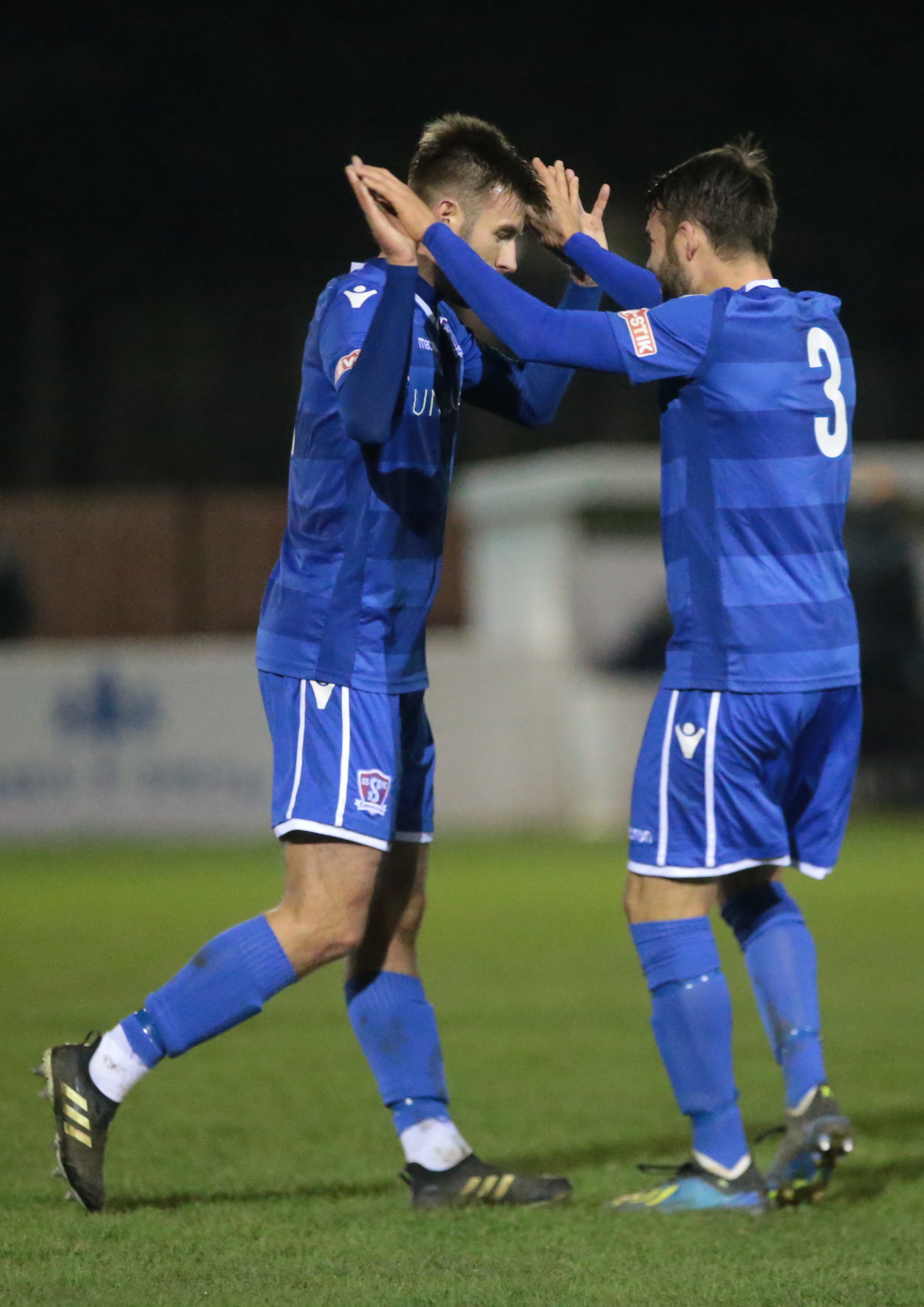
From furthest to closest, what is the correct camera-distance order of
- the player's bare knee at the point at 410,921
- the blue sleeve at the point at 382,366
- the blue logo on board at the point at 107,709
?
the blue logo on board at the point at 107,709 < the player's bare knee at the point at 410,921 < the blue sleeve at the point at 382,366

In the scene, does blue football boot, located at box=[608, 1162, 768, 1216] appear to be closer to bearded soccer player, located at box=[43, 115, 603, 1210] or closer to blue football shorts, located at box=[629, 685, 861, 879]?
bearded soccer player, located at box=[43, 115, 603, 1210]

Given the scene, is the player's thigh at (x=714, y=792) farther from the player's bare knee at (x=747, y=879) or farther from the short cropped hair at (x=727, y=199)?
the short cropped hair at (x=727, y=199)

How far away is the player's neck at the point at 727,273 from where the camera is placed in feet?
11.0

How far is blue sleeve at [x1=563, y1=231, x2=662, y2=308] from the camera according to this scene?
3.44 metres

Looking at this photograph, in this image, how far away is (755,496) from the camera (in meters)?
3.28

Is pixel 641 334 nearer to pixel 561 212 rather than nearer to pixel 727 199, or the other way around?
pixel 727 199

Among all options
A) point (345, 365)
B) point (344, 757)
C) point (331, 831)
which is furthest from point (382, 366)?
point (331, 831)

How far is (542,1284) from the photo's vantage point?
9.10 feet

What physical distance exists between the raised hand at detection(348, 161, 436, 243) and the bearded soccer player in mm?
42

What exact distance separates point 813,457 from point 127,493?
17970mm

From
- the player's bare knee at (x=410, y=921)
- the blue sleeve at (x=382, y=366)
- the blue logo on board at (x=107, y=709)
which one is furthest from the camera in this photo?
the blue logo on board at (x=107, y=709)

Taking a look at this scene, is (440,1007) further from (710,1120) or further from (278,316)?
(278,316)

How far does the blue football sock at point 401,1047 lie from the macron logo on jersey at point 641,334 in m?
1.32

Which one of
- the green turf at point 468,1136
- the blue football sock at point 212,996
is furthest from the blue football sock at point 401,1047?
the blue football sock at point 212,996
